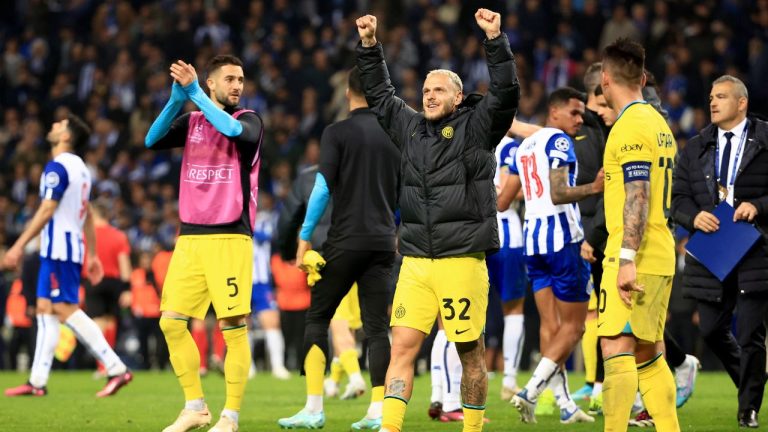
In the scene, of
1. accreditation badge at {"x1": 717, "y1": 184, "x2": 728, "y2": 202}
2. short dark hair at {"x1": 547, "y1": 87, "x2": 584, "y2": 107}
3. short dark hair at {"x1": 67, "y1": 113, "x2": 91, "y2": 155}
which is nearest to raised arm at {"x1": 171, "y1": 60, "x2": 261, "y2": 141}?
short dark hair at {"x1": 547, "y1": 87, "x2": 584, "y2": 107}

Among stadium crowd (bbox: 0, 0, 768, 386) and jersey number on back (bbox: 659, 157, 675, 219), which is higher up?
stadium crowd (bbox: 0, 0, 768, 386)

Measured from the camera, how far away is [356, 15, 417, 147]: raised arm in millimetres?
7617

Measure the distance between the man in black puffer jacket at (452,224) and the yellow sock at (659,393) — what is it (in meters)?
0.97

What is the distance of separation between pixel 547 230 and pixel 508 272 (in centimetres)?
132

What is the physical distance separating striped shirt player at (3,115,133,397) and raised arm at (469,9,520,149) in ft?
19.2

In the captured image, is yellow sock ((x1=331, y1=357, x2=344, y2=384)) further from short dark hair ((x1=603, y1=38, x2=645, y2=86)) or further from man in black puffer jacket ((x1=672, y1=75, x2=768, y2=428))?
short dark hair ((x1=603, y1=38, x2=645, y2=86))

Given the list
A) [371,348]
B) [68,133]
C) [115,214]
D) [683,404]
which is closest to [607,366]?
[371,348]

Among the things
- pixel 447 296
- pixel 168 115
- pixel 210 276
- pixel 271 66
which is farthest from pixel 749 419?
pixel 271 66

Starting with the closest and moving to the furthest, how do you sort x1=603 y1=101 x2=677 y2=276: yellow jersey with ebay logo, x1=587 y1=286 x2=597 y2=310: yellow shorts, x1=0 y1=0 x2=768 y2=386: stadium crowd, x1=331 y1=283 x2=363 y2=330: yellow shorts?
x1=603 y1=101 x2=677 y2=276: yellow jersey with ebay logo → x1=587 y1=286 x2=597 y2=310: yellow shorts → x1=331 y1=283 x2=363 y2=330: yellow shorts → x1=0 y1=0 x2=768 y2=386: stadium crowd

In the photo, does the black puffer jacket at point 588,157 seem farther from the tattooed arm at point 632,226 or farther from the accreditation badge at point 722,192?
the tattooed arm at point 632,226

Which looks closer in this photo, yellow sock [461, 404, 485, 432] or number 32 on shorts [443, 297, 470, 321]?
number 32 on shorts [443, 297, 470, 321]

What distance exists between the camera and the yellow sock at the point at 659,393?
22.5 feet

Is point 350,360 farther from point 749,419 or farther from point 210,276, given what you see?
point 749,419

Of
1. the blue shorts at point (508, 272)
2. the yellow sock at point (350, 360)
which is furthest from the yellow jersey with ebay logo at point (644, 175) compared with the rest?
the yellow sock at point (350, 360)
